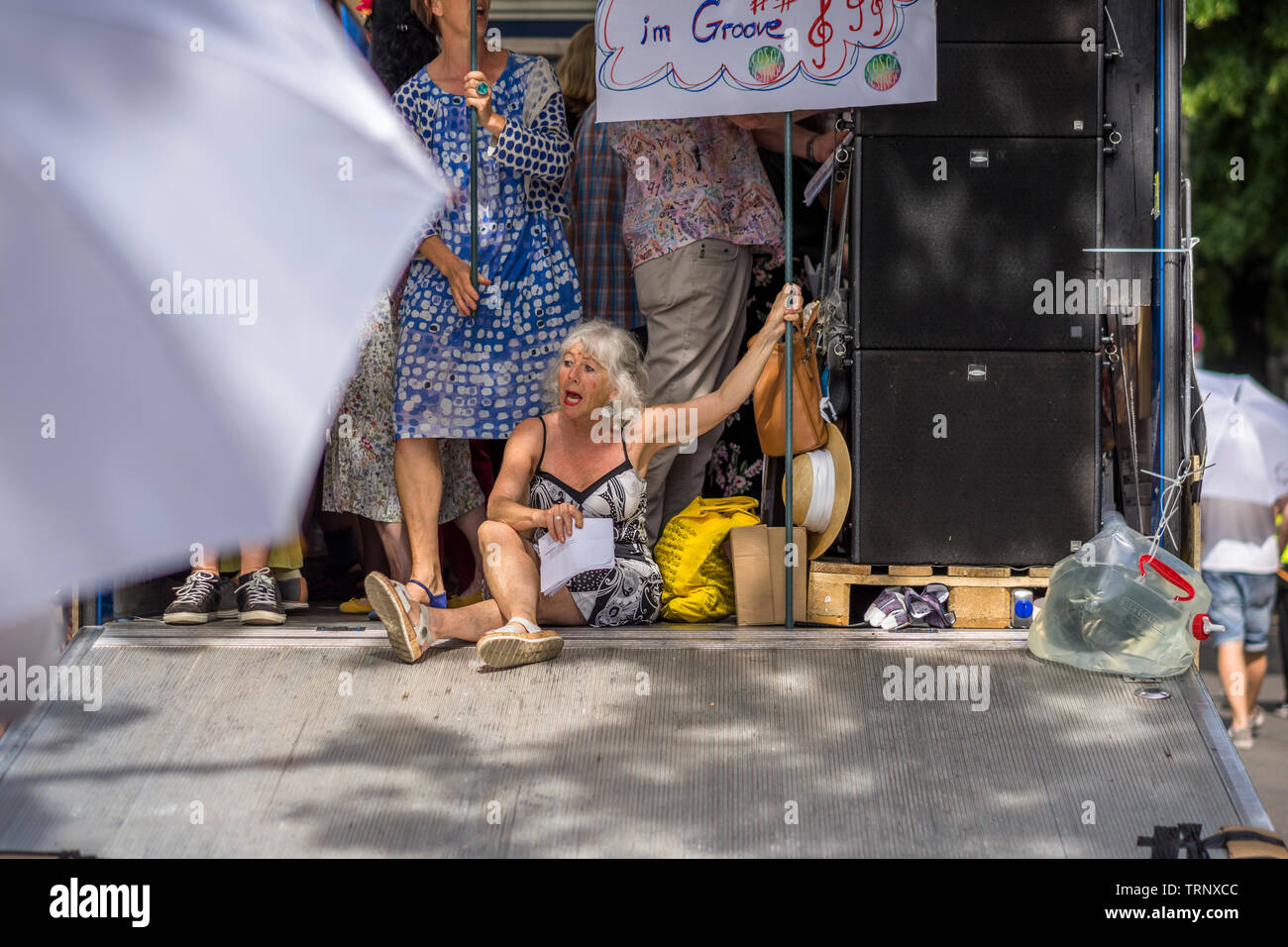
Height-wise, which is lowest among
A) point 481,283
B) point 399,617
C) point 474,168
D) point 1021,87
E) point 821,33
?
point 399,617

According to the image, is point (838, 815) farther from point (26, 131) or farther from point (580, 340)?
point (26, 131)

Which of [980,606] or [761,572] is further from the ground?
[761,572]

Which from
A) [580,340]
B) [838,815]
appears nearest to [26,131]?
[580,340]

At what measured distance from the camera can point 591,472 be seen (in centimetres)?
529

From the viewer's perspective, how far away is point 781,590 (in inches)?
212

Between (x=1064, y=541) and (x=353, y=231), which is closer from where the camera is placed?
(x=1064, y=541)

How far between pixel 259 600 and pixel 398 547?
0.73 metres

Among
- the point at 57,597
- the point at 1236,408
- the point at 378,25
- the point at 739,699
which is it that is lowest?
the point at 739,699

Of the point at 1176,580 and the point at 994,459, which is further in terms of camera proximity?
the point at 994,459

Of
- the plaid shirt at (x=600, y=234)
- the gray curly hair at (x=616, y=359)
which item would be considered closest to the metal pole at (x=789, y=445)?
the gray curly hair at (x=616, y=359)

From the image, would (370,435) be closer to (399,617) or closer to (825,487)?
(399,617)

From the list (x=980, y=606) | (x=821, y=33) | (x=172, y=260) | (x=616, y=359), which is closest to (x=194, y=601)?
(x=172, y=260)

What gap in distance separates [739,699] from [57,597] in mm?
2583
